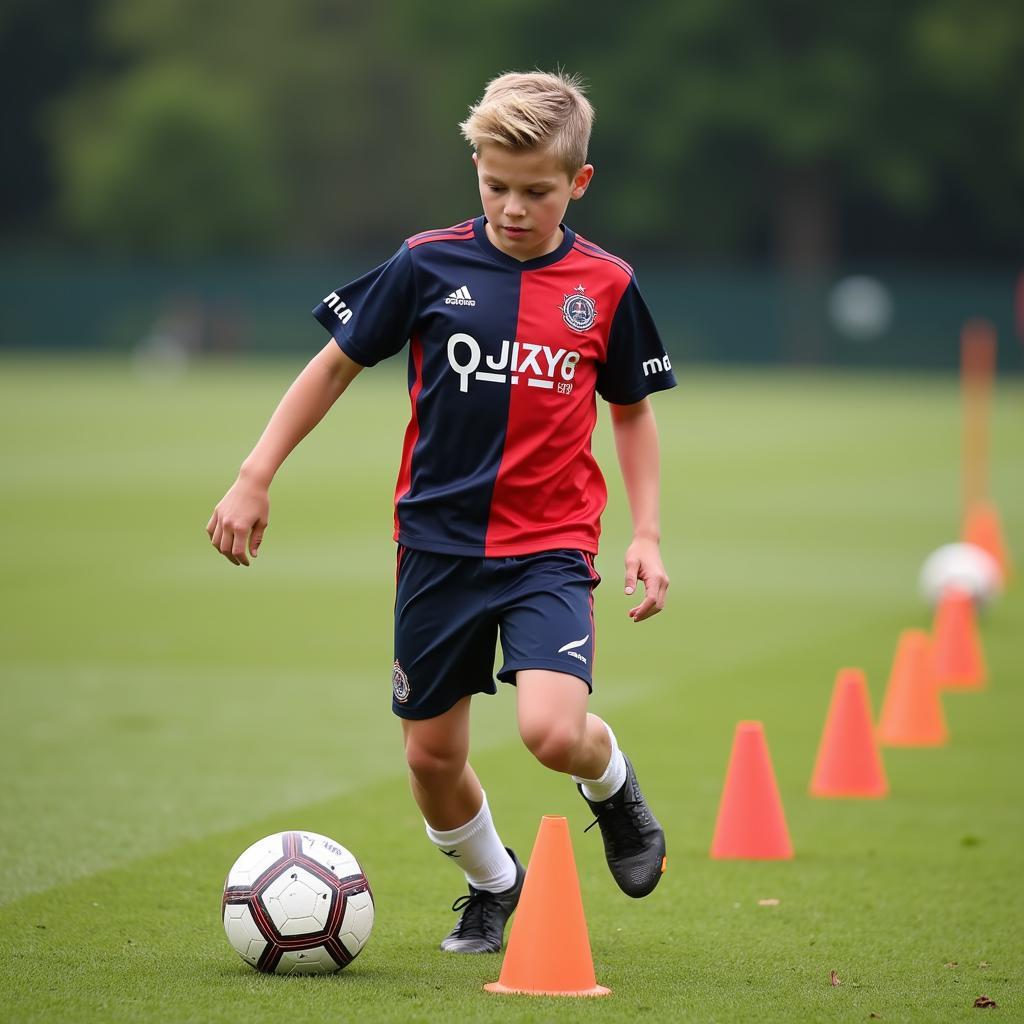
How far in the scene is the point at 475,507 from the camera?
479 centimetres

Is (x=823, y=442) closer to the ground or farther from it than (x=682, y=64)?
closer to the ground

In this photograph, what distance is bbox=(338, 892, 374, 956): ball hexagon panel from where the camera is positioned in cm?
476

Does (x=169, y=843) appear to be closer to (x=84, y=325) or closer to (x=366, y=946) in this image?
(x=366, y=946)

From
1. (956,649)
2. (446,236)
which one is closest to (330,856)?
(446,236)

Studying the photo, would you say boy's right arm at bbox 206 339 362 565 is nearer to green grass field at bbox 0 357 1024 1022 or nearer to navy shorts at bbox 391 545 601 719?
navy shorts at bbox 391 545 601 719

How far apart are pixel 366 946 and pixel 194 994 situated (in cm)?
70

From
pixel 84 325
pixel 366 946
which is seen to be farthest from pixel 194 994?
pixel 84 325

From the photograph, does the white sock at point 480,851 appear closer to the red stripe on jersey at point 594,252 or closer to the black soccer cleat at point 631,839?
the black soccer cleat at point 631,839

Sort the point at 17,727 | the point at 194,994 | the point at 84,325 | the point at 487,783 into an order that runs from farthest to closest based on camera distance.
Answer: the point at 84,325 < the point at 17,727 < the point at 487,783 < the point at 194,994

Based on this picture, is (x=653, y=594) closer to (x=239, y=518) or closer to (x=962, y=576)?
(x=239, y=518)

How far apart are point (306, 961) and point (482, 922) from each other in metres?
0.63

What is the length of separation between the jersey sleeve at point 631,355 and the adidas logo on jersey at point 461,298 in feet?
1.33

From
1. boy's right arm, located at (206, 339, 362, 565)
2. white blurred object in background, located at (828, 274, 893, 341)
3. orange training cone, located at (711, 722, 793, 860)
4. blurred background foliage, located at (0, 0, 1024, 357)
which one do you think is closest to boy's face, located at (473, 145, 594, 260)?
boy's right arm, located at (206, 339, 362, 565)

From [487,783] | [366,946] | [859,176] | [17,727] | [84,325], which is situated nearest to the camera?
[366,946]
